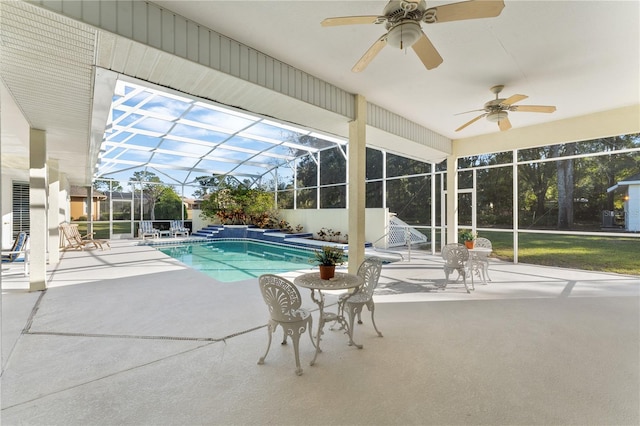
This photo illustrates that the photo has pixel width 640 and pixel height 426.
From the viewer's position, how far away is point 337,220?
40.8 feet

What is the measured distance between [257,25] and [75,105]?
288cm

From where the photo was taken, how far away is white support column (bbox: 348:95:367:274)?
486 centimetres

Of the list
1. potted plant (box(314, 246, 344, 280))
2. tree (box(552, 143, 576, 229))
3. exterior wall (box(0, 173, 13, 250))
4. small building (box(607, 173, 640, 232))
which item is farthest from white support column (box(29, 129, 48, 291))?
small building (box(607, 173, 640, 232))

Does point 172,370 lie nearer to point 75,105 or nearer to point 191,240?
point 75,105

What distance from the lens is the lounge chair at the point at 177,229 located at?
14.7m

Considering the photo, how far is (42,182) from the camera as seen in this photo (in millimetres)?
5156

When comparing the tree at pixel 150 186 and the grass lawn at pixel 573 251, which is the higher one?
the tree at pixel 150 186

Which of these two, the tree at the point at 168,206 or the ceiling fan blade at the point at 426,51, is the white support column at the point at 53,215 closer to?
the tree at the point at 168,206

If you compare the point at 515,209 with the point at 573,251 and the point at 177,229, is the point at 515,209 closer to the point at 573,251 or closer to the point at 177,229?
the point at 573,251

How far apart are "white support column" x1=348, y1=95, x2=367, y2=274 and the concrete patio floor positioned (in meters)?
0.79

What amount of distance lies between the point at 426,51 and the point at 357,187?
2370 millimetres

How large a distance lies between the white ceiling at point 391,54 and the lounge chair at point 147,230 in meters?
8.53

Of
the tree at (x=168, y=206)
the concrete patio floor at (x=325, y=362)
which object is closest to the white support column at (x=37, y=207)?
the concrete patio floor at (x=325, y=362)

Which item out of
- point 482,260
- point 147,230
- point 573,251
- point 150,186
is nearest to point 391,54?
point 482,260
